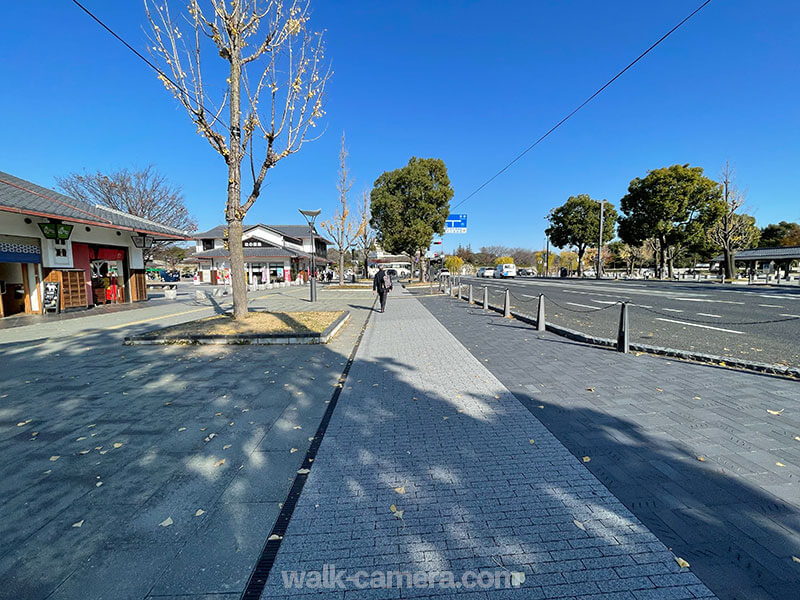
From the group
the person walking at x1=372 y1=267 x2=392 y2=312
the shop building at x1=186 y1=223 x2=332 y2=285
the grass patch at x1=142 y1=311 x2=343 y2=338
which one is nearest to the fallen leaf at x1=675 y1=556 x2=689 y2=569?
the grass patch at x1=142 y1=311 x2=343 y2=338

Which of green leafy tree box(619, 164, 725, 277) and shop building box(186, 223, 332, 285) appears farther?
shop building box(186, 223, 332, 285)

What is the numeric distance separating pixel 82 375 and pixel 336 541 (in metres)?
5.95

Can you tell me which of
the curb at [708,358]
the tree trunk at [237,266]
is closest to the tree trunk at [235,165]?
the tree trunk at [237,266]

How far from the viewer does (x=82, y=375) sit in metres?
5.76

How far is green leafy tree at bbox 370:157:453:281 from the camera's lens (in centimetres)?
3269

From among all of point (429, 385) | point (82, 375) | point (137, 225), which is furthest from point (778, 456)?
point (137, 225)

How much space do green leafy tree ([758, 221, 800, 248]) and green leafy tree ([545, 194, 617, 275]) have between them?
83.9ft

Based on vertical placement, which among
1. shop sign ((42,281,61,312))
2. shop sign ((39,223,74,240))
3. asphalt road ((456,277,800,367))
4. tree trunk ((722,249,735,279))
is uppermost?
shop sign ((39,223,74,240))

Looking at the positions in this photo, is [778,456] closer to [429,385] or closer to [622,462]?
[622,462]

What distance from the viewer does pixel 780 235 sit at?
54438mm

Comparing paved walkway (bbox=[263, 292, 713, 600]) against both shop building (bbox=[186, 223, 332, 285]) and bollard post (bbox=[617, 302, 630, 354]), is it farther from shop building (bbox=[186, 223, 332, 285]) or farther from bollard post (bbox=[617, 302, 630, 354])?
shop building (bbox=[186, 223, 332, 285])

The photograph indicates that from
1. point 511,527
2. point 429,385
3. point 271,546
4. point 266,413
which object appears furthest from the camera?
point 429,385

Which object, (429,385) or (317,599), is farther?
(429,385)

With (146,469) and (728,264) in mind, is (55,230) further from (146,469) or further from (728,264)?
(728,264)
